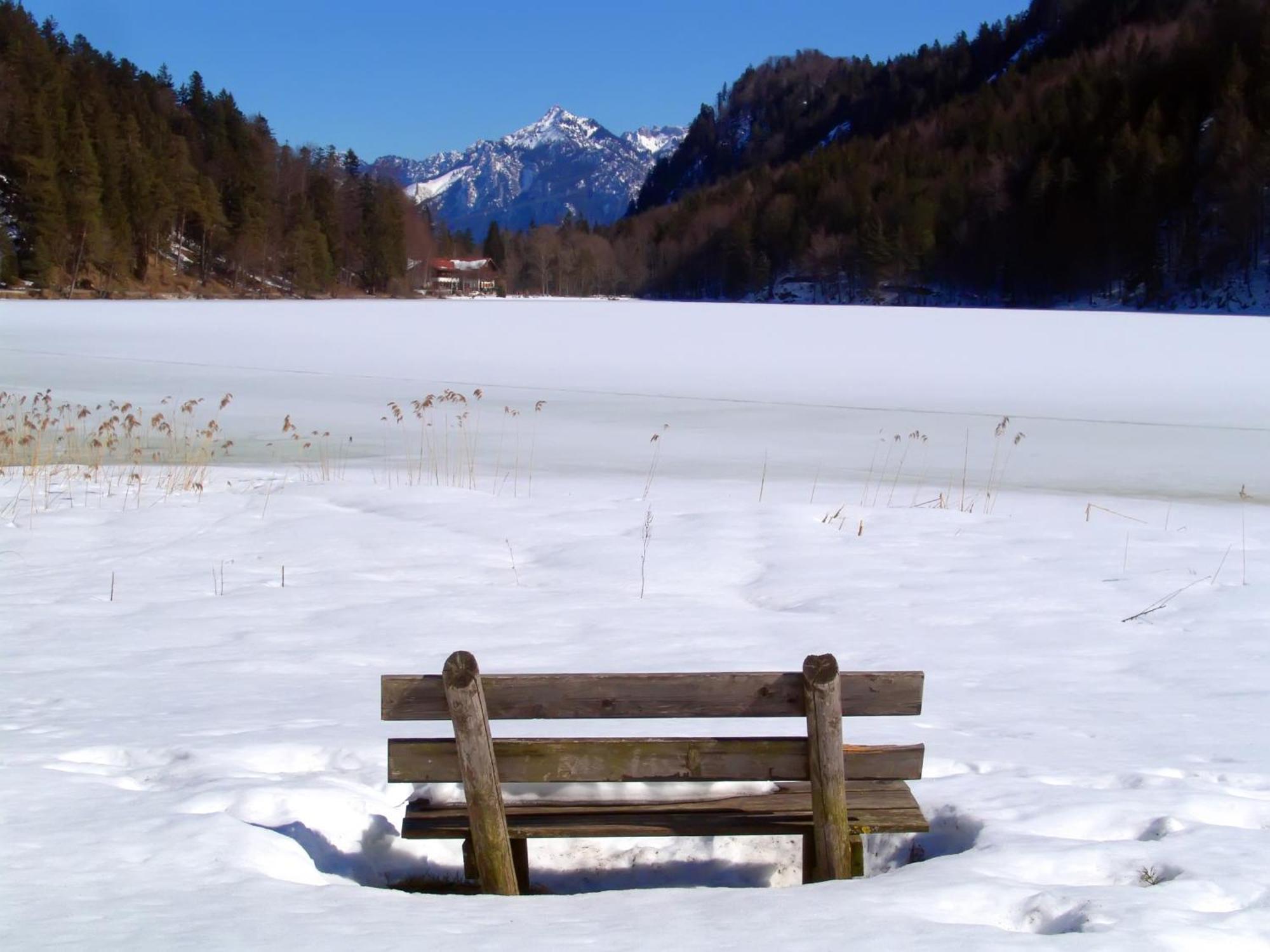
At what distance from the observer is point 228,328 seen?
40.0 m

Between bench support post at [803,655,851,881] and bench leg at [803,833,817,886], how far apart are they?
0.19 ft

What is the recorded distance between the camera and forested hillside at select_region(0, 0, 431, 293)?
73.4 metres

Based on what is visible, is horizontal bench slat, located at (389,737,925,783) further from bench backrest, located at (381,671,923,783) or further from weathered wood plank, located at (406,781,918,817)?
weathered wood plank, located at (406,781,918,817)

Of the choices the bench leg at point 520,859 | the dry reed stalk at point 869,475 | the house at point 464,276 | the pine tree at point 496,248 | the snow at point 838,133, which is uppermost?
the snow at point 838,133

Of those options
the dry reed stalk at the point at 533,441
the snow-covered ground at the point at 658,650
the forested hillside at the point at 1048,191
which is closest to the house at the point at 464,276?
the forested hillside at the point at 1048,191

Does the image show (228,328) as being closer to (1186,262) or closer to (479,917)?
(479,917)

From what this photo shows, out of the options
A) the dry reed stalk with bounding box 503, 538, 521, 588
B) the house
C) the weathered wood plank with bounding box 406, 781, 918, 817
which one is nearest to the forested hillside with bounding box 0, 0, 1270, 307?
the house

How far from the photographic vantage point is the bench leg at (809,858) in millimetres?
3598

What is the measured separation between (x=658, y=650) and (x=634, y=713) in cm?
311

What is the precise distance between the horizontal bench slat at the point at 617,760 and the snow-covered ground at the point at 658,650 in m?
0.35

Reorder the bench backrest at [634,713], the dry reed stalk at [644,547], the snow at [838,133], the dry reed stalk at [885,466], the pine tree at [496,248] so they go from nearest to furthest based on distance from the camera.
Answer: the bench backrest at [634,713]
the dry reed stalk at [644,547]
the dry reed stalk at [885,466]
the pine tree at [496,248]
the snow at [838,133]

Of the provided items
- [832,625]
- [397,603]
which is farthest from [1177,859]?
[397,603]

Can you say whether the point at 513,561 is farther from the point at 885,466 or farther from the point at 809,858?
the point at 885,466

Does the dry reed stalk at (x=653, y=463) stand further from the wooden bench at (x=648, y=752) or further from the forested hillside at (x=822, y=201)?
the forested hillside at (x=822, y=201)
